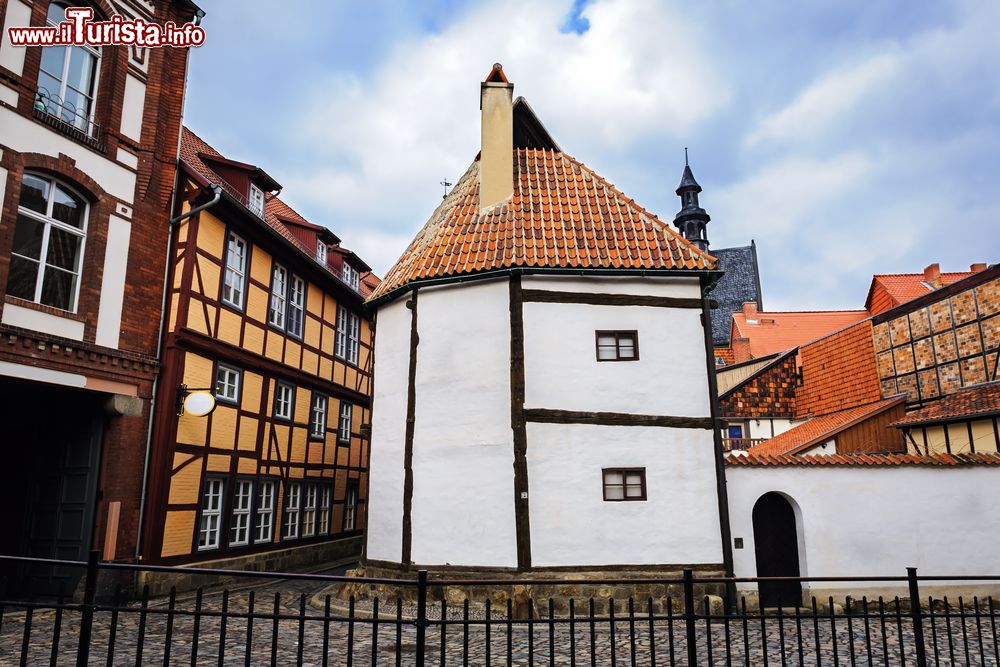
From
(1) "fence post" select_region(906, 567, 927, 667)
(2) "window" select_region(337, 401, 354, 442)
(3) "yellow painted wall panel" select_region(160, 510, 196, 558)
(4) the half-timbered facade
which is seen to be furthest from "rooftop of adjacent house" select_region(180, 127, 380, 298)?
(1) "fence post" select_region(906, 567, 927, 667)

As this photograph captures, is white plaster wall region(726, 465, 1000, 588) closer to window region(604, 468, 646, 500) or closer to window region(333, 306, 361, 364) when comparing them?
window region(604, 468, 646, 500)

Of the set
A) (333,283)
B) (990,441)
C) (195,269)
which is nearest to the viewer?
(195,269)

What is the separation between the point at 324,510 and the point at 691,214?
40896 mm

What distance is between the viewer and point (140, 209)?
13.2m

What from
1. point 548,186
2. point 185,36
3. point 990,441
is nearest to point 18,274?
point 185,36

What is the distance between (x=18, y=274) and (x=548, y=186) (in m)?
9.58

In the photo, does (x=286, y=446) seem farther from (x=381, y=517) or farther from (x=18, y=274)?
(x=18, y=274)

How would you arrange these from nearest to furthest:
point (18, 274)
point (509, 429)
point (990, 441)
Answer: point (18, 274) → point (509, 429) → point (990, 441)

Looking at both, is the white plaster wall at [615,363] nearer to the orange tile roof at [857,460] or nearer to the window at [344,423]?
the orange tile roof at [857,460]

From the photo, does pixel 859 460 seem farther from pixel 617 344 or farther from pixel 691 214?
pixel 691 214

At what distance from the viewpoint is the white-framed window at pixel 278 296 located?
1706cm

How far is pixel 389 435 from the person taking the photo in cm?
1310

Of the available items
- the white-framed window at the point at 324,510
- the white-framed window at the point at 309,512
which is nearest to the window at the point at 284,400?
the white-framed window at the point at 309,512

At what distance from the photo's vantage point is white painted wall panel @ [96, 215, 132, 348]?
12.2 meters
